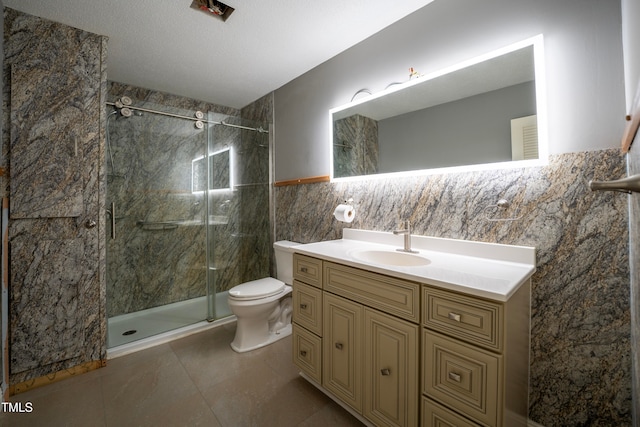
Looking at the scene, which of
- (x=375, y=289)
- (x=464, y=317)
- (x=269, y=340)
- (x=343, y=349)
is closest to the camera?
(x=464, y=317)

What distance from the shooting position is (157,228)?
2.65 m

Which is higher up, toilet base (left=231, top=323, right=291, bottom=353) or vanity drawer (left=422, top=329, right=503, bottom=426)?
vanity drawer (left=422, top=329, right=503, bottom=426)

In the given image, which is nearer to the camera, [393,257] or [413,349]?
[413,349]

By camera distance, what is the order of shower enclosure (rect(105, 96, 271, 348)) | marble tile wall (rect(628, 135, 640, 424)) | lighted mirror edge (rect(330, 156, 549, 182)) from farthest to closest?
shower enclosure (rect(105, 96, 271, 348))
lighted mirror edge (rect(330, 156, 549, 182))
marble tile wall (rect(628, 135, 640, 424))

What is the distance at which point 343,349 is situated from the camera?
134 centimetres

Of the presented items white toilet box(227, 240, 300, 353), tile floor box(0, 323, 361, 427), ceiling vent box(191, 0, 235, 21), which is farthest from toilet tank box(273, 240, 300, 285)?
ceiling vent box(191, 0, 235, 21)

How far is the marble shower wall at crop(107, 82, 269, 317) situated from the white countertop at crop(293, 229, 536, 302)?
139cm

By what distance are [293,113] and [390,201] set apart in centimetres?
139


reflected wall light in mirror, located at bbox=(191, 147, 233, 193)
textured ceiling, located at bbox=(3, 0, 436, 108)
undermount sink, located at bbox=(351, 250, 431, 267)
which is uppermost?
textured ceiling, located at bbox=(3, 0, 436, 108)

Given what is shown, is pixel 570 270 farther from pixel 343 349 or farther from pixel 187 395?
pixel 187 395

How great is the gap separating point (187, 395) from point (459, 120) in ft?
7.26

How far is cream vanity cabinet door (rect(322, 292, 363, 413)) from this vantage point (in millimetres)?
1273

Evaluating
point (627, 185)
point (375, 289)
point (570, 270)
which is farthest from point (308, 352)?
point (627, 185)

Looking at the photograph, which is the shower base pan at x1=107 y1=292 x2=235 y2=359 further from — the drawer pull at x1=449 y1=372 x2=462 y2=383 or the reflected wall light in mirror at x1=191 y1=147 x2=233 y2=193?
the drawer pull at x1=449 y1=372 x2=462 y2=383
